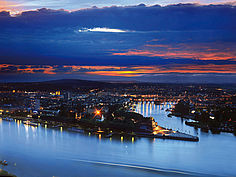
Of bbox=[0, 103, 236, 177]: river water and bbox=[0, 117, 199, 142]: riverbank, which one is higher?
bbox=[0, 117, 199, 142]: riverbank

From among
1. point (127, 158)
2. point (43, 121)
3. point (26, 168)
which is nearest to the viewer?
point (26, 168)

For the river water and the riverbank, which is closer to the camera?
the river water

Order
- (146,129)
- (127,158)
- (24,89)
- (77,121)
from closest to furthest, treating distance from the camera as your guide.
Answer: (127,158), (146,129), (77,121), (24,89)

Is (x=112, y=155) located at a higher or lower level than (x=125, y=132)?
lower

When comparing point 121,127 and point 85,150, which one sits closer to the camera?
point 85,150

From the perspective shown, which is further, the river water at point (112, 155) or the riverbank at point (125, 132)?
the riverbank at point (125, 132)

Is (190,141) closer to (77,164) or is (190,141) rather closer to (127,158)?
(127,158)

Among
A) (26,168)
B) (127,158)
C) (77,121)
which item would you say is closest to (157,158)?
(127,158)

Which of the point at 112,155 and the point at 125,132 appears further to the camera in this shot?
the point at 125,132
